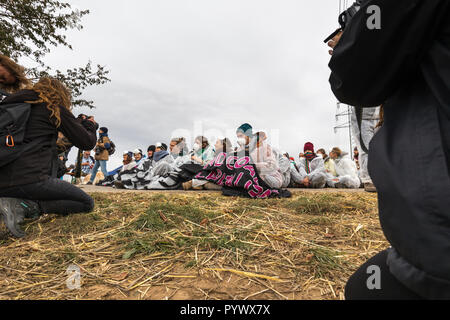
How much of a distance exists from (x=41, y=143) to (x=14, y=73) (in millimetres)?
967

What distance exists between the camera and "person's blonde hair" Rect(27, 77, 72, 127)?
104 inches

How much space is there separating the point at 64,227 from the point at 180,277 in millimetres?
1634

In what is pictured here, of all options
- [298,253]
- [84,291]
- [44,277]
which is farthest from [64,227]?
[298,253]

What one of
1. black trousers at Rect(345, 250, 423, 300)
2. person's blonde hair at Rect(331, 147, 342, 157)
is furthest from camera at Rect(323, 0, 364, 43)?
person's blonde hair at Rect(331, 147, 342, 157)

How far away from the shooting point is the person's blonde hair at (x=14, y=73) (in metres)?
2.82

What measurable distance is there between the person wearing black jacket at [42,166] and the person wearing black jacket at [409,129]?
284 cm

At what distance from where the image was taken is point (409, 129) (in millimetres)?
714

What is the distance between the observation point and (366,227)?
260cm

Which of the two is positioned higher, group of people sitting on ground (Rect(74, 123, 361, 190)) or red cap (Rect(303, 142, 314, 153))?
red cap (Rect(303, 142, 314, 153))

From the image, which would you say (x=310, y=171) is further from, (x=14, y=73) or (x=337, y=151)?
(x=14, y=73)

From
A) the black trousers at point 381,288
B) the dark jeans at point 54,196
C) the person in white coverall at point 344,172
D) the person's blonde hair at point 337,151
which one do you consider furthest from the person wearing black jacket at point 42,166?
the person's blonde hair at point 337,151

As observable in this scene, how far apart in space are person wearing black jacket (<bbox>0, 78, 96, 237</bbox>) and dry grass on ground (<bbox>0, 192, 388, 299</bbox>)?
0.19m

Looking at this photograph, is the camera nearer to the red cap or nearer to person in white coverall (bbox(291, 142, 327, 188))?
person in white coverall (bbox(291, 142, 327, 188))
